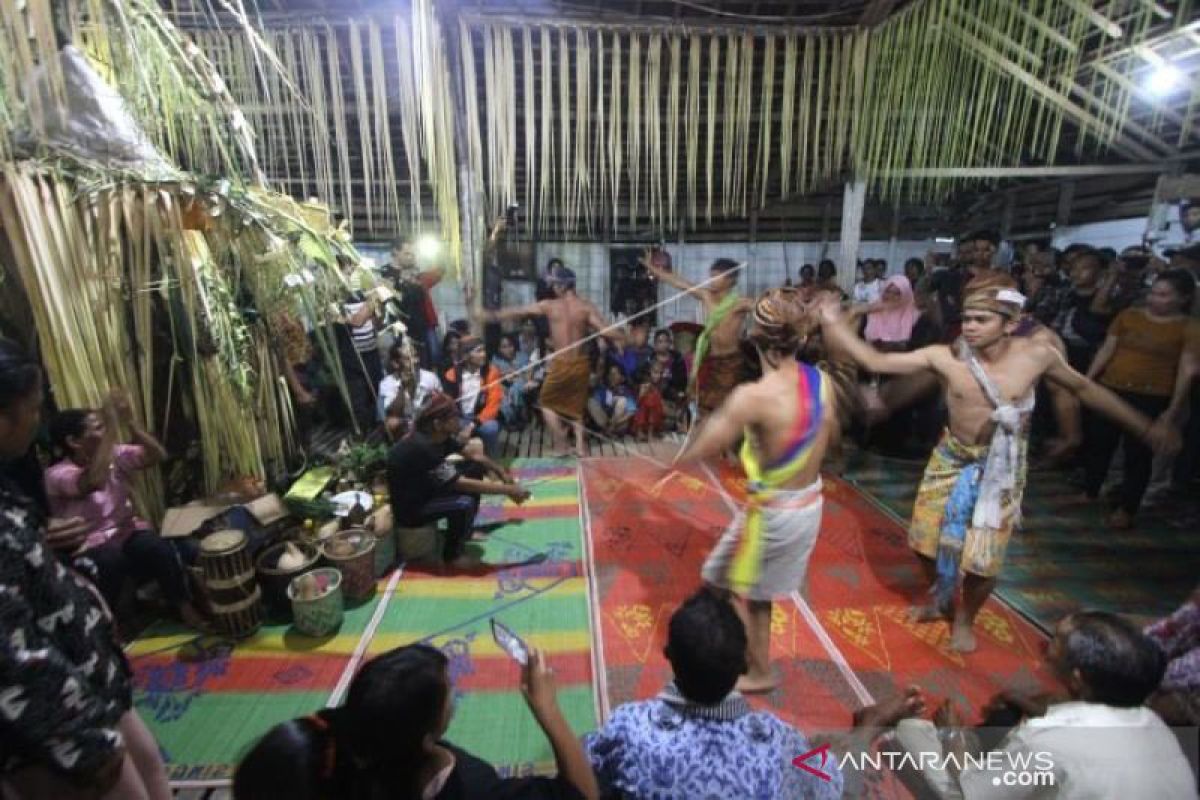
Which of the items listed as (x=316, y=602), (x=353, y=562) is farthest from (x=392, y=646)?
(x=353, y=562)

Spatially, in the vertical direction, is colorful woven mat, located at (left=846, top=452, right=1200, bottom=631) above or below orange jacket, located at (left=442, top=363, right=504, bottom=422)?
below

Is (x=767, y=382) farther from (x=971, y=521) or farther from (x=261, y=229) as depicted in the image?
(x=261, y=229)

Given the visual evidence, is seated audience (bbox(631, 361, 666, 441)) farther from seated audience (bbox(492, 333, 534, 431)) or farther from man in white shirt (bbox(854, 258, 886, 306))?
man in white shirt (bbox(854, 258, 886, 306))

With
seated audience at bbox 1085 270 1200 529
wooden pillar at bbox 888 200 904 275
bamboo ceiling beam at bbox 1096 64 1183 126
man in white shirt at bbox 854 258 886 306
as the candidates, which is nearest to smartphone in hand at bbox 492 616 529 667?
seated audience at bbox 1085 270 1200 529

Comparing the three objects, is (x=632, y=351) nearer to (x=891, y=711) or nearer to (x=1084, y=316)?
(x=1084, y=316)

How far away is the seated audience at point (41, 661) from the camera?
47.7 inches

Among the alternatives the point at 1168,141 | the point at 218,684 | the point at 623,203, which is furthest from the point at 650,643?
the point at 1168,141

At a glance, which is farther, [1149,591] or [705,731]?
[1149,591]

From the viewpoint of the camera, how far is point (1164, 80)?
19.8ft

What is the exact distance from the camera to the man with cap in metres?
3.57

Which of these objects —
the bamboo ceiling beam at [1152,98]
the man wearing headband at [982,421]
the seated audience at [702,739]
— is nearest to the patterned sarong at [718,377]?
the man wearing headband at [982,421]

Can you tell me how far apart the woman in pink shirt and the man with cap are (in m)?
1.23

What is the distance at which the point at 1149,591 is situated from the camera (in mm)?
3402

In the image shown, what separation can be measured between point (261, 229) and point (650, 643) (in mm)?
3180
